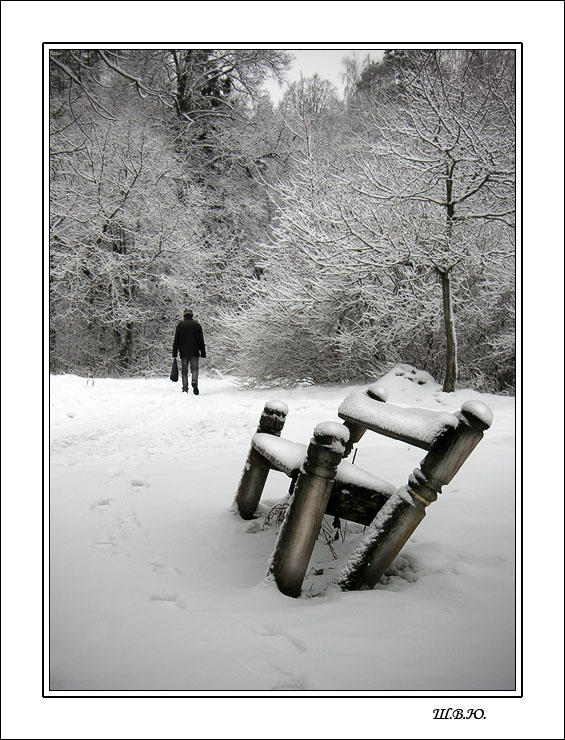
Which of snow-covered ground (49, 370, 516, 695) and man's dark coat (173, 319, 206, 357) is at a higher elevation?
man's dark coat (173, 319, 206, 357)

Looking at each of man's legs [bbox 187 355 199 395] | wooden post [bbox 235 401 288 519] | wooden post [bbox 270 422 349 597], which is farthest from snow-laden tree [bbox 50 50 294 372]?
wooden post [bbox 270 422 349 597]

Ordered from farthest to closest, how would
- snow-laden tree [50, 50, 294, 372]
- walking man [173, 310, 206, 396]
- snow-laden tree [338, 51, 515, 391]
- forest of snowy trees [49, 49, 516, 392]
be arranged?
snow-laden tree [50, 50, 294, 372], walking man [173, 310, 206, 396], snow-laden tree [338, 51, 515, 391], forest of snowy trees [49, 49, 516, 392]

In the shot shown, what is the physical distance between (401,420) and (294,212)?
8.93 m

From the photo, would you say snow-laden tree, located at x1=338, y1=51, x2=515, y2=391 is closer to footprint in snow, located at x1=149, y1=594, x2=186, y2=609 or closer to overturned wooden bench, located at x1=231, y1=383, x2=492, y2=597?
overturned wooden bench, located at x1=231, y1=383, x2=492, y2=597

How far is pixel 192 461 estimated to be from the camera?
→ 14.0 feet

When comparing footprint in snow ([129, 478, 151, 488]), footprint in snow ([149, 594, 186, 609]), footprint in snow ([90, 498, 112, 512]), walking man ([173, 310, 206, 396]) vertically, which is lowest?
footprint in snow ([149, 594, 186, 609])

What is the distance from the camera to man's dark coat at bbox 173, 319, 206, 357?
968cm

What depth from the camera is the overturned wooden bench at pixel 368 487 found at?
188 centimetres

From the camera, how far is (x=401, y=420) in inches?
84.3

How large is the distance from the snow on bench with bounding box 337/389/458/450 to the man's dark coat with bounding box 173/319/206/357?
7.49m

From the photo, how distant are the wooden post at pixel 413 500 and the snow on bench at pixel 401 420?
0.05 meters

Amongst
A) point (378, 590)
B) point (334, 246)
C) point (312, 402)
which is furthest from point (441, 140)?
point (378, 590)

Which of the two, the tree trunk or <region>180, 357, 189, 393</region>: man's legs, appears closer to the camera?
the tree trunk

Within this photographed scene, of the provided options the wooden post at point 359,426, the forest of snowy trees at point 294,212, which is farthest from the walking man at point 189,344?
the wooden post at point 359,426
